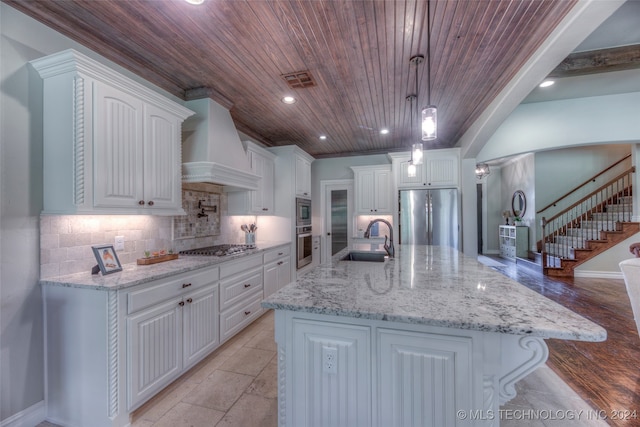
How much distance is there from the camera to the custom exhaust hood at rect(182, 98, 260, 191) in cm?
261

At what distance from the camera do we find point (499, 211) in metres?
8.09

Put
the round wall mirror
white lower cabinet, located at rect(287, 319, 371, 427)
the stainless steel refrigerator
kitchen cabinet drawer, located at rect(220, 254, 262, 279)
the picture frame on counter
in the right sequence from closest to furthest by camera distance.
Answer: white lower cabinet, located at rect(287, 319, 371, 427) < the picture frame on counter < kitchen cabinet drawer, located at rect(220, 254, 262, 279) < the stainless steel refrigerator < the round wall mirror

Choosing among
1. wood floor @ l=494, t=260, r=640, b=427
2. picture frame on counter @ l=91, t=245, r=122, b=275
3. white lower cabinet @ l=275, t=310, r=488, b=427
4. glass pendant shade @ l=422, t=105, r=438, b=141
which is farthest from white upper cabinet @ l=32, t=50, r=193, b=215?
wood floor @ l=494, t=260, r=640, b=427

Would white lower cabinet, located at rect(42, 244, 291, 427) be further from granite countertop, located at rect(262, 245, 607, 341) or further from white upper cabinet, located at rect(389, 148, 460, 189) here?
white upper cabinet, located at rect(389, 148, 460, 189)

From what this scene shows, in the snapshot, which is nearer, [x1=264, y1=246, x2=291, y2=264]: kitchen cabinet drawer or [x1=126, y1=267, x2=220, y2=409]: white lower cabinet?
[x1=126, y1=267, x2=220, y2=409]: white lower cabinet

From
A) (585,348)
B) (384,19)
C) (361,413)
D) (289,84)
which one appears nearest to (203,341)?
(361,413)

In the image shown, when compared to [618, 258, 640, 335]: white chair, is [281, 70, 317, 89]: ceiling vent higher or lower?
higher

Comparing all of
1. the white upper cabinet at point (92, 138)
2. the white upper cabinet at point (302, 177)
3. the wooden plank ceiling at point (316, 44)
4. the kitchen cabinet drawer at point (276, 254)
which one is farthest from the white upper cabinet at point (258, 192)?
the white upper cabinet at point (92, 138)

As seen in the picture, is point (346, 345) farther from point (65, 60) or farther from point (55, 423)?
point (65, 60)

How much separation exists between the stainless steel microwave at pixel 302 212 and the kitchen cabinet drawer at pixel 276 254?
0.51m

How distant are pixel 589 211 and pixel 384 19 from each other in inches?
284

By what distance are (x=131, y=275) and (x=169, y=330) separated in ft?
1.63

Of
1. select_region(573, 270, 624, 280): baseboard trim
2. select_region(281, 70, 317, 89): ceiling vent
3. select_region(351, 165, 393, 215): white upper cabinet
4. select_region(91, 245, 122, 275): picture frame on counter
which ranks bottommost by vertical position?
select_region(573, 270, 624, 280): baseboard trim

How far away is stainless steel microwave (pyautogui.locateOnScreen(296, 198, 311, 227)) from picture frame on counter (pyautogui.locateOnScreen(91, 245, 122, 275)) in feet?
8.90
